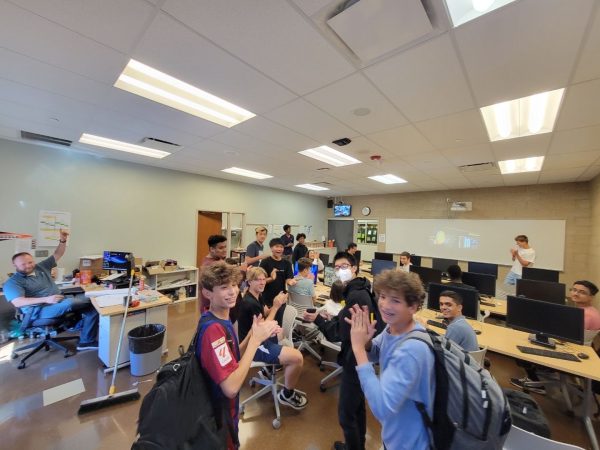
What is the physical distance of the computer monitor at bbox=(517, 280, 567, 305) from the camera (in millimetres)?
3412

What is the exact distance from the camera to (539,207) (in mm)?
6207

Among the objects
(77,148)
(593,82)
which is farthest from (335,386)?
(77,148)

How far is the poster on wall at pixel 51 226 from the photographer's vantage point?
13.9 feet

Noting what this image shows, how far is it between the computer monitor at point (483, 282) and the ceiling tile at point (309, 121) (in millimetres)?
3144

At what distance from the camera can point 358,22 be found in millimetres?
1487

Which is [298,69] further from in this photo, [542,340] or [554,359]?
[542,340]

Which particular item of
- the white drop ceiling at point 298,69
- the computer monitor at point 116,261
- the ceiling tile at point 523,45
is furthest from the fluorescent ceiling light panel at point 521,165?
the computer monitor at point 116,261

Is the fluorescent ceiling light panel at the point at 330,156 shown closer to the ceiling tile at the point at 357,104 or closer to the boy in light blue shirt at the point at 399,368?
the ceiling tile at the point at 357,104

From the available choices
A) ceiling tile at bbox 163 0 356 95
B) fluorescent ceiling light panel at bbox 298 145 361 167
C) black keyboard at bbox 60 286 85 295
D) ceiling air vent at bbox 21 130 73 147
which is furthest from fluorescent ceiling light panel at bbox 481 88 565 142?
black keyboard at bbox 60 286 85 295

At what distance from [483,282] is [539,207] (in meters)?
3.83

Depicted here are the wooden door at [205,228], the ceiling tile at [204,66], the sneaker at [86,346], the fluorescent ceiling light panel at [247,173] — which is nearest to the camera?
the ceiling tile at [204,66]

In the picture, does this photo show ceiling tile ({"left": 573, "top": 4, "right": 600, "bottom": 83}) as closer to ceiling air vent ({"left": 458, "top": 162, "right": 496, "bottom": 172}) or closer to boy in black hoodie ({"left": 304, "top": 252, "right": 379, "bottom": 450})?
boy in black hoodie ({"left": 304, "top": 252, "right": 379, "bottom": 450})

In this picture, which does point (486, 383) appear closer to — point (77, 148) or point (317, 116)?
point (317, 116)

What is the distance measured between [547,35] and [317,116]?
5.88ft
